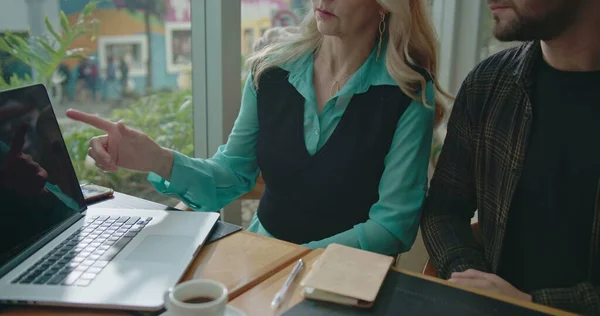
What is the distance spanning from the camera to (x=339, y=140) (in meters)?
1.41

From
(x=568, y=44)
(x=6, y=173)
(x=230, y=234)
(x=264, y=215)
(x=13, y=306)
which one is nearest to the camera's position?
(x=13, y=306)

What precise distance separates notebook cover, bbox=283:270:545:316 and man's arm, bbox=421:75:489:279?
46 centimetres

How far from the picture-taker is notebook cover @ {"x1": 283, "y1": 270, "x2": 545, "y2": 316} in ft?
2.63

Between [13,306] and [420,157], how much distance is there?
97cm

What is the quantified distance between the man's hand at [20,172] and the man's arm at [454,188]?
88 centimetres

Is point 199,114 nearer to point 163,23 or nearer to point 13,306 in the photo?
point 163,23

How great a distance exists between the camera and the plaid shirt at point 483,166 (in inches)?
49.5

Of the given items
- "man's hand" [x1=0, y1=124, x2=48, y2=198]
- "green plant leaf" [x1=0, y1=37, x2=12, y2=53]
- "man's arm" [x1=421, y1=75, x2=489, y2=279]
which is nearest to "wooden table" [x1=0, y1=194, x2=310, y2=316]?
"man's hand" [x1=0, y1=124, x2=48, y2=198]

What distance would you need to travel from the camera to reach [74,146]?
5.32 feet

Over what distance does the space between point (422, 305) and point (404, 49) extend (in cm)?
83

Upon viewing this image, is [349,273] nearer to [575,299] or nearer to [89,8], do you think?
[575,299]

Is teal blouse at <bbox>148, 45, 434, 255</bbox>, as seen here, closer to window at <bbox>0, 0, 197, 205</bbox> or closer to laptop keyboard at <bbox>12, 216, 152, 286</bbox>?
laptop keyboard at <bbox>12, 216, 152, 286</bbox>

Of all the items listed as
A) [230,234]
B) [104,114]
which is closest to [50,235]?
[230,234]

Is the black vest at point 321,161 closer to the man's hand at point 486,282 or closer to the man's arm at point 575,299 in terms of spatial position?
the man's hand at point 486,282
